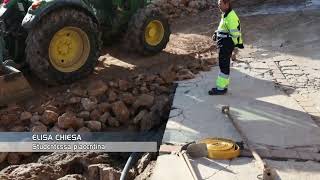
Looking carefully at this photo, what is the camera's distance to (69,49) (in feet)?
22.4

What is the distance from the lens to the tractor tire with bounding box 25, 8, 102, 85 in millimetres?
6352

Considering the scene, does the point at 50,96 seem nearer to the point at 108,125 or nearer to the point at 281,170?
the point at 108,125

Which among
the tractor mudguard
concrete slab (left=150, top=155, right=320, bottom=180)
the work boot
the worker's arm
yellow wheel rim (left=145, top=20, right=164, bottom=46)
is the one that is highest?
the tractor mudguard

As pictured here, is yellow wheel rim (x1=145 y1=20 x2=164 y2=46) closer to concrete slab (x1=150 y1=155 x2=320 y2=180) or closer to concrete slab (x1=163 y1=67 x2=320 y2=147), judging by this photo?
concrete slab (x1=163 y1=67 x2=320 y2=147)

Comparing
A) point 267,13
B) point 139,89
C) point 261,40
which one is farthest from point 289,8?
point 139,89

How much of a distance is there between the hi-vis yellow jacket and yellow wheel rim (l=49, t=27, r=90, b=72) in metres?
2.04

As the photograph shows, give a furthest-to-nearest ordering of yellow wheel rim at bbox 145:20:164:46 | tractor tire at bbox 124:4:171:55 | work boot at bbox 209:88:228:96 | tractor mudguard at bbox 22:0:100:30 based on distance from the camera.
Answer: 1. yellow wheel rim at bbox 145:20:164:46
2. tractor tire at bbox 124:4:171:55
3. work boot at bbox 209:88:228:96
4. tractor mudguard at bbox 22:0:100:30

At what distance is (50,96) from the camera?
21.6ft

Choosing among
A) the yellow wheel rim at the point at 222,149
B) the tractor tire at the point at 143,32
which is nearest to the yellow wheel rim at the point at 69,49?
the tractor tire at the point at 143,32

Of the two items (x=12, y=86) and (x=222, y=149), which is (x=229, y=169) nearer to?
(x=222, y=149)

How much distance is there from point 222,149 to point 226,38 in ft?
7.02

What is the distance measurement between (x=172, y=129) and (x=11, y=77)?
2.23 metres

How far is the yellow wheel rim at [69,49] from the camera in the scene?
6661mm

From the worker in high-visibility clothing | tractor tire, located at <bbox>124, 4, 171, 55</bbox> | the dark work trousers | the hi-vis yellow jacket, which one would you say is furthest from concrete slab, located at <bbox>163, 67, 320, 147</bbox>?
tractor tire, located at <bbox>124, 4, 171, 55</bbox>
